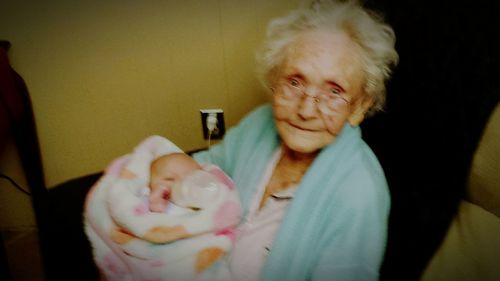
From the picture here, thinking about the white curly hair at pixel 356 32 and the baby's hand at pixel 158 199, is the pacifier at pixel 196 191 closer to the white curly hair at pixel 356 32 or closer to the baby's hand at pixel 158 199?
the baby's hand at pixel 158 199

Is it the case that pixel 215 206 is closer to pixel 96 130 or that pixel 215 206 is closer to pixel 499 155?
pixel 499 155

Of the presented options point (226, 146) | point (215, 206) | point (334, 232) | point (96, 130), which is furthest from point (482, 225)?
point (96, 130)

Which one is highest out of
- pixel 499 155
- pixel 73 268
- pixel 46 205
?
pixel 499 155

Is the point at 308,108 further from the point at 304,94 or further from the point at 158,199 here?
the point at 158,199

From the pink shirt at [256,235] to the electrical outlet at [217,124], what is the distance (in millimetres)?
586

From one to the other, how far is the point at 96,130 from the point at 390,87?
117 cm

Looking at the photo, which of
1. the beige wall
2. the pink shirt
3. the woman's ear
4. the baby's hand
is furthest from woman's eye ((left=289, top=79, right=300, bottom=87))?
the beige wall

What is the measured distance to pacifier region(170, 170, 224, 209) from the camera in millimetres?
928

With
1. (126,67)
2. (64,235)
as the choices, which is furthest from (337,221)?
(126,67)

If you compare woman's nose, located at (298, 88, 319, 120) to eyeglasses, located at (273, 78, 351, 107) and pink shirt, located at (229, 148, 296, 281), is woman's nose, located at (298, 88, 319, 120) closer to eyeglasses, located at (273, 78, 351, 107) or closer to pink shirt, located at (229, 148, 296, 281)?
eyeglasses, located at (273, 78, 351, 107)

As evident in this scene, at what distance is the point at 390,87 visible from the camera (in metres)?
0.93

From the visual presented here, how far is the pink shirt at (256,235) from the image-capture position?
3.12 ft

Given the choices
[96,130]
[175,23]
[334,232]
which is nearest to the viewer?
[334,232]

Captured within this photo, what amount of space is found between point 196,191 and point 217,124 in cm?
67
